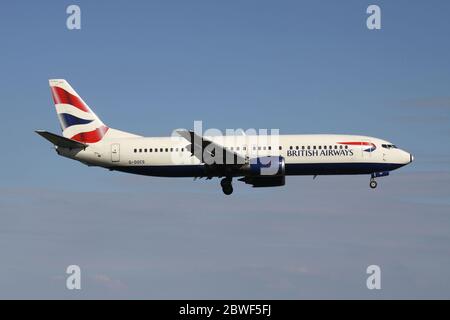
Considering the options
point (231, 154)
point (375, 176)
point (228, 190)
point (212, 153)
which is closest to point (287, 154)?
point (231, 154)

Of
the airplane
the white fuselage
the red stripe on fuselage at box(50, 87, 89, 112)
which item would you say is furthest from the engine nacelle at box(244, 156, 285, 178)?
the red stripe on fuselage at box(50, 87, 89, 112)

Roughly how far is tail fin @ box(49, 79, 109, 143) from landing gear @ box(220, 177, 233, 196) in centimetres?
1222

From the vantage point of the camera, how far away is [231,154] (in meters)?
65.4

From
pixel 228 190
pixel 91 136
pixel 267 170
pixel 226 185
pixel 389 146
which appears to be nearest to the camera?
pixel 267 170

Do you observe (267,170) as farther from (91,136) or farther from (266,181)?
(91,136)

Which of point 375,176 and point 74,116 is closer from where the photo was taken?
point 375,176

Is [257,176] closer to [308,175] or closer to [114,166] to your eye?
[308,175]

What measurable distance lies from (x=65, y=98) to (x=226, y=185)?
57.3ft

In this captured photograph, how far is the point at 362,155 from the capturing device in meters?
65.8

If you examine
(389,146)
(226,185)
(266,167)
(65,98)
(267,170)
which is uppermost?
(65,98)

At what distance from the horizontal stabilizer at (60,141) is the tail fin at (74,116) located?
1525 millimetres

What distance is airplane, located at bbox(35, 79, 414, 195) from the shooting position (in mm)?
65438

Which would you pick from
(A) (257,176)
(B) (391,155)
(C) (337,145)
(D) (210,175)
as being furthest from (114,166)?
(B) (391,155)

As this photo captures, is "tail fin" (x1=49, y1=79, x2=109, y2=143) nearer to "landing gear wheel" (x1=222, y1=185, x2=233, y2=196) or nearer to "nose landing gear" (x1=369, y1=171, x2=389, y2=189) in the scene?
"landing gear wheel" (x1=222, y1=185, x2=233, y2=196)
